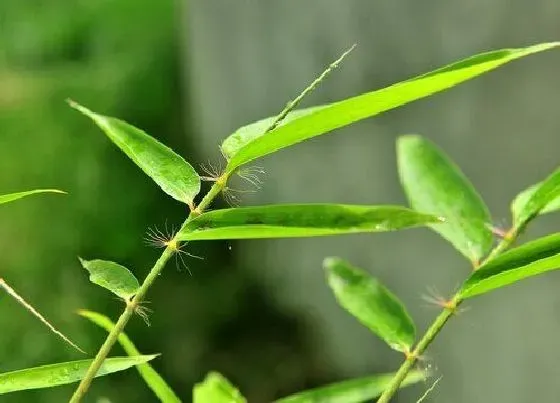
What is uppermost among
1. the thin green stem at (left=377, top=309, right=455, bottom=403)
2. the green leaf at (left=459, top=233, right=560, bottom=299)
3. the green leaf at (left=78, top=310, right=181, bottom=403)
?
the green leaf at (left=459, top=233, right=560, bottom=299)

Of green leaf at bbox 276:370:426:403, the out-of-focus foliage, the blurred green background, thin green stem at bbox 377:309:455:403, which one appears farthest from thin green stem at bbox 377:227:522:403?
the out-of-focus foliage

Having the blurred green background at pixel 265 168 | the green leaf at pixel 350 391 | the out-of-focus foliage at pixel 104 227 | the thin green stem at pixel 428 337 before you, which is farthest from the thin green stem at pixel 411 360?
the out-of-focus foliage at pixel 104 227

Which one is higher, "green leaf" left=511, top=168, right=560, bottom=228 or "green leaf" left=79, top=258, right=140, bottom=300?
"green leaf" left=511, top=168, right=560, bottom=228

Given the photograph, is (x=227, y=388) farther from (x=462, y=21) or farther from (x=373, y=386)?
(x=462, y=21)

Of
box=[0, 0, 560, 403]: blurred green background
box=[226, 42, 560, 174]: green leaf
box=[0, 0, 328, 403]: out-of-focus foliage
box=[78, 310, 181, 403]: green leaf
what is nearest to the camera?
box=[226, 42, 560, 174]: green leaf

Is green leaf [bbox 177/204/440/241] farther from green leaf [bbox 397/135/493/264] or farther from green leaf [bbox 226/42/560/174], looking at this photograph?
green leaf [bbox 397/135/493/264]

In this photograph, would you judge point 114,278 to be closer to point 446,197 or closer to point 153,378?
point 153,378
